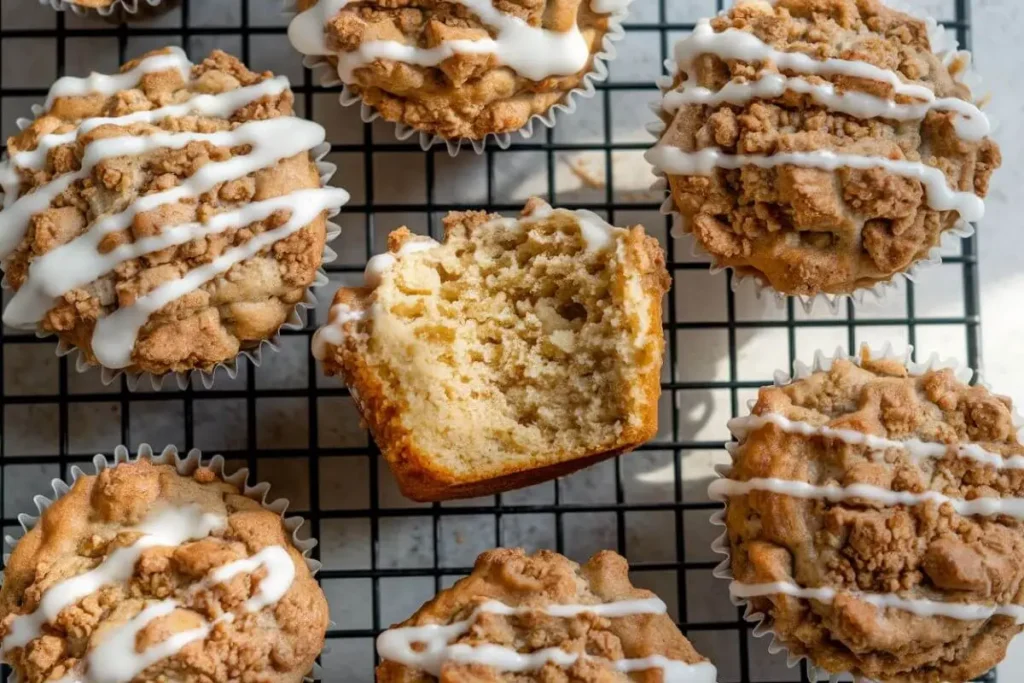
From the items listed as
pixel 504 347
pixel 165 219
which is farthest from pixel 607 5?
pixel 165 219

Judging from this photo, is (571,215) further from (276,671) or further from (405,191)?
(276,671)

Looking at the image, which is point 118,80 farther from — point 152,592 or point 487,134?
point 152,592

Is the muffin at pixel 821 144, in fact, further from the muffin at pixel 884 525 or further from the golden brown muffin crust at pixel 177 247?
the golden brown muffin crust at pixel 177 247

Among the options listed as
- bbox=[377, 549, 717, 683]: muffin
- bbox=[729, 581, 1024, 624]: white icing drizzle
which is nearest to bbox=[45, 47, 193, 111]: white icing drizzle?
bbox=[377, 549, 717, 683]: muffin

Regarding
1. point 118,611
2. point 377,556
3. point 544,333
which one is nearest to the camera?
point 118,611

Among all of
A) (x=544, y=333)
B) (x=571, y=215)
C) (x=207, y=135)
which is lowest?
(x=544, y=333)

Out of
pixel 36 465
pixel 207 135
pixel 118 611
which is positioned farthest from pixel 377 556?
pixel 207 135
